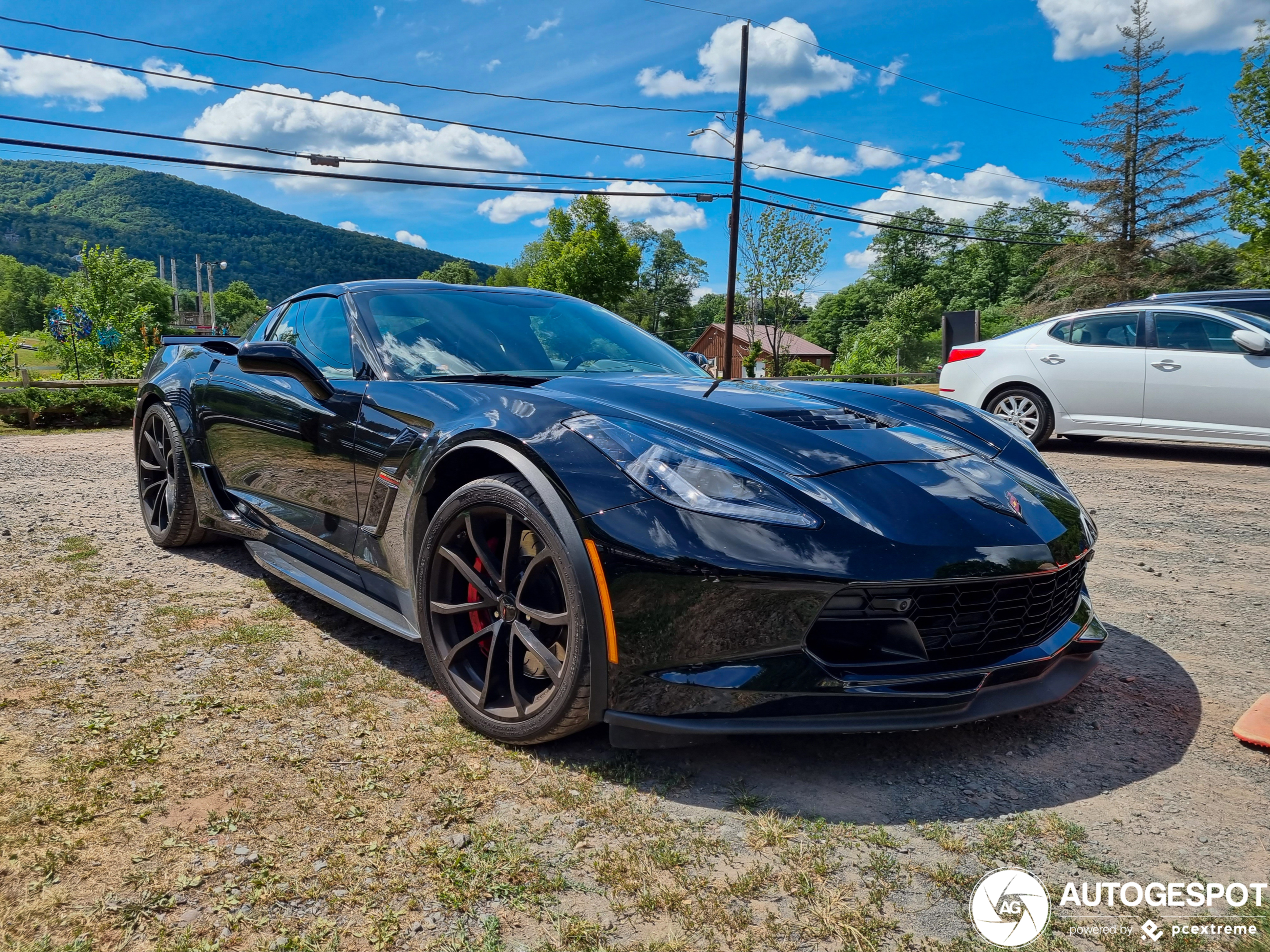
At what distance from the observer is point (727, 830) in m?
1.84

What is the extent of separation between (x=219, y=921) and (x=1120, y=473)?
741 centimetres

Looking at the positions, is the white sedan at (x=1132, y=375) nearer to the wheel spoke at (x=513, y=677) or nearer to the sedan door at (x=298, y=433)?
the sedan door at (x=298, y=433)

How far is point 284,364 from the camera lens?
114 inches

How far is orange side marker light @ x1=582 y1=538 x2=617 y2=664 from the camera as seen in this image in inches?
76.9

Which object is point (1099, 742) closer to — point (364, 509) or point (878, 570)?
point (878, 570)

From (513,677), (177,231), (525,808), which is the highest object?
(177,231)

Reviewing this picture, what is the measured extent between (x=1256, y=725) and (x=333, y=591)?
2.86 m

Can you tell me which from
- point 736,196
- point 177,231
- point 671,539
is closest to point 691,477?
point 671,539

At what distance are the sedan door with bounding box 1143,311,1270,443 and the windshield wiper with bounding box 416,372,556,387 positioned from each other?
7029 mm

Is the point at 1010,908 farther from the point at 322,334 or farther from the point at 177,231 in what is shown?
the point at 177,231

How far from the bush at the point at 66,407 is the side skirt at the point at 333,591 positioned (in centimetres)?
1129

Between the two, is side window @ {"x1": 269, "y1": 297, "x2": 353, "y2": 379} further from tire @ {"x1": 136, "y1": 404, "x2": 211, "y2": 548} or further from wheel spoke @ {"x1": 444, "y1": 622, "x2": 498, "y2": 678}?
wheel spoke @ {"x1": 444, "y1": 622, "x2": 498, "y2": 678}

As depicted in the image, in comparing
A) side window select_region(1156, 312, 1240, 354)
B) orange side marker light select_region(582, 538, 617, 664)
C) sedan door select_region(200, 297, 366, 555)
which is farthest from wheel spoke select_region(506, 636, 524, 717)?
side window select_region(1156, 312, 1240, 354)

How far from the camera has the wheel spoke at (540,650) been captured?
2.08 metres
